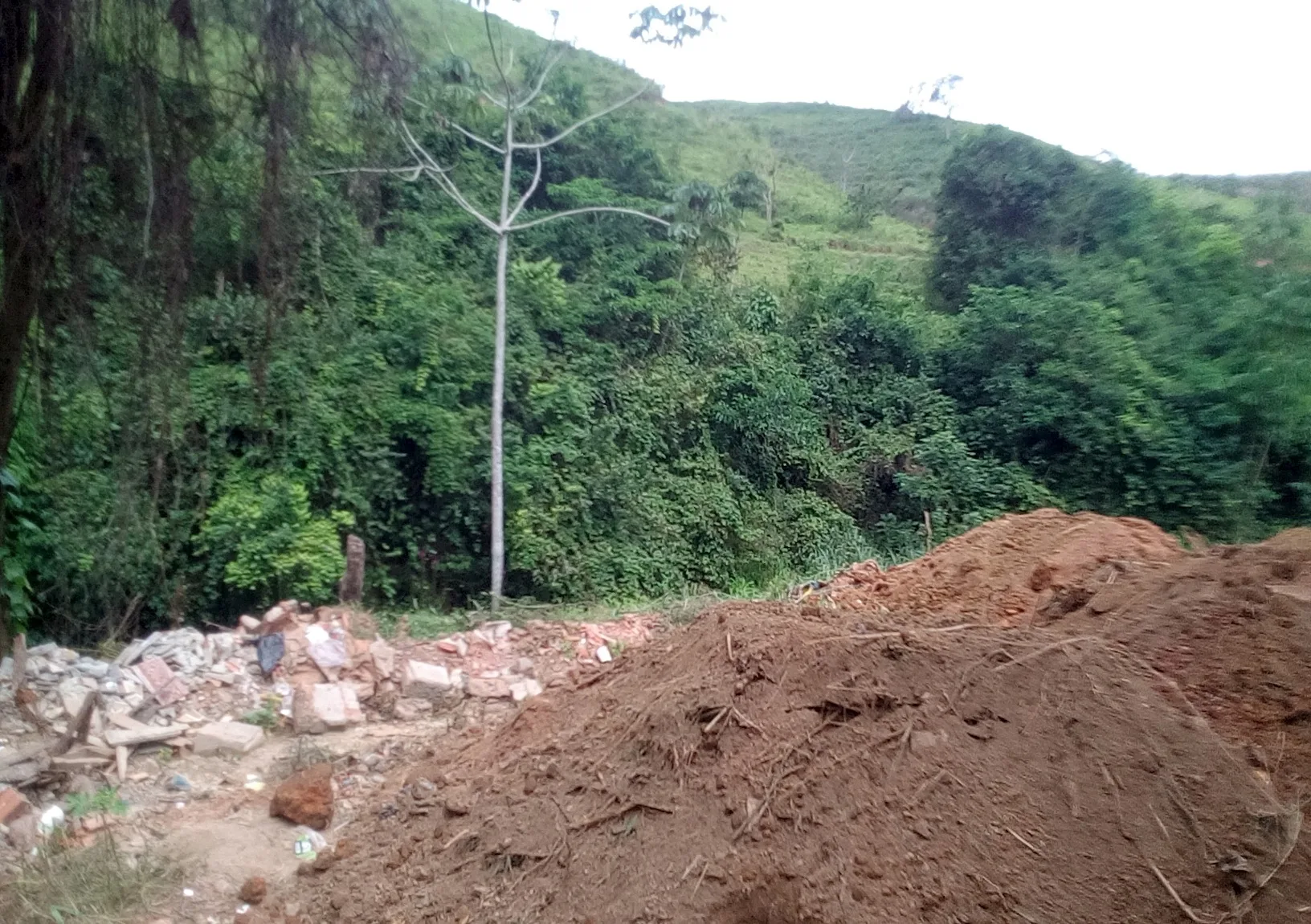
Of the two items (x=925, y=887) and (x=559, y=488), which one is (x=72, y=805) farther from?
(x=559, y=488)

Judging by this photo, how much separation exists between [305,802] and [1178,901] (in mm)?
3829

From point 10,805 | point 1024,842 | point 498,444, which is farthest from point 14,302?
point 498,444

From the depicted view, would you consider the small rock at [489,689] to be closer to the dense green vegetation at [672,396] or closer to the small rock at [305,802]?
the small rock at [305,802]

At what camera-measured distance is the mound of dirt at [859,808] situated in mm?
2875

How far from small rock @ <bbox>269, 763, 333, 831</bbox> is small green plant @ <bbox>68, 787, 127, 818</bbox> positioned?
778 mm

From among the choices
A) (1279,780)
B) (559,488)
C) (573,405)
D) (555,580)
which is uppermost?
(1279,780)

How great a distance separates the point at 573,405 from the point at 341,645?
254 inches

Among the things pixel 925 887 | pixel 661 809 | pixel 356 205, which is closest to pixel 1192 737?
pixel 925 887

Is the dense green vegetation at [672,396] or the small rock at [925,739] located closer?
the small rock at [925,739]


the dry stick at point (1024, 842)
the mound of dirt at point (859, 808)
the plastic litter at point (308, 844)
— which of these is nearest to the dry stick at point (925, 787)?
the mound of dirt at point (859, 808)

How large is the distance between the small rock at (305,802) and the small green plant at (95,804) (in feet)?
2.55

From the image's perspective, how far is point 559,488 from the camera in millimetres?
12539

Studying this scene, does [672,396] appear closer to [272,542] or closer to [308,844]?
[272,542]

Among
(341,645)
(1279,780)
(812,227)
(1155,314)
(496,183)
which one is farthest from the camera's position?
(812,227)
